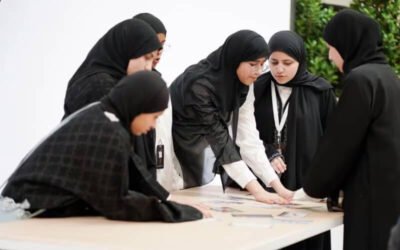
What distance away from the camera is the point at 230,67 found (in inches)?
141

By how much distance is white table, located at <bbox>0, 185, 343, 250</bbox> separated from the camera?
2.28 metres

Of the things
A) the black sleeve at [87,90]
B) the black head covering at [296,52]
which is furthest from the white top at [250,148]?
the black sleeve at [87,90]

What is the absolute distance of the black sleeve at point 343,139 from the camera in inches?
115

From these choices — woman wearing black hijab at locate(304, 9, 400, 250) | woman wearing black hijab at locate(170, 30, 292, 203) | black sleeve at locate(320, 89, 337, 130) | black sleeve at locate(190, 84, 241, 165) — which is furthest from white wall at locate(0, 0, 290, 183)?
woman wearing black hijab at locate(304, 9, 400, 250)

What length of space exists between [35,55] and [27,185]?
1743mm

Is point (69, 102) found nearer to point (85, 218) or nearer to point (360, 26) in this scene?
point (85, 218)

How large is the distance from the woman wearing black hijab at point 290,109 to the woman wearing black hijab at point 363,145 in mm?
814

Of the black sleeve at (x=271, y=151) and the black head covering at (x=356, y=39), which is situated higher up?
the black head covering at (x=356, y=39)

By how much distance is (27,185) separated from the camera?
2.55m

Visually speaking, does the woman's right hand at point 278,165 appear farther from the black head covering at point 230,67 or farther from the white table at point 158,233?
the white table at point 158,233

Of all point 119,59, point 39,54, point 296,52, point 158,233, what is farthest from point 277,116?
point 158,233

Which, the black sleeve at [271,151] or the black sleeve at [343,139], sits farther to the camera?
the black sleeve at [271,151]

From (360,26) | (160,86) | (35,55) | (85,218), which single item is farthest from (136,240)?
(35,55)

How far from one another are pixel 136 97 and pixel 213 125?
3.23 ft
